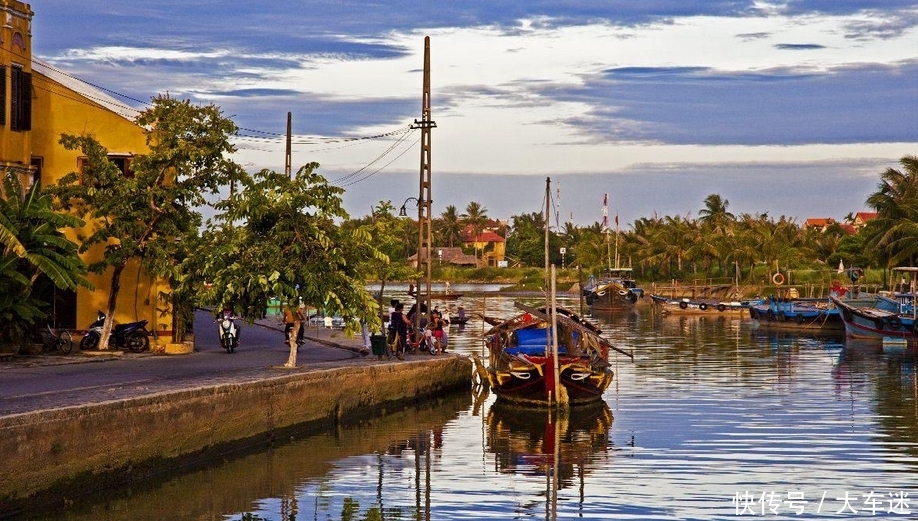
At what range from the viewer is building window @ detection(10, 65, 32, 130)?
31703 millimetres

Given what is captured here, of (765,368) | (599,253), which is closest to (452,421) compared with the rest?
(765,368)

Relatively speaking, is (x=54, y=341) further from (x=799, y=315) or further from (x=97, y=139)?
(x=799, y=315)

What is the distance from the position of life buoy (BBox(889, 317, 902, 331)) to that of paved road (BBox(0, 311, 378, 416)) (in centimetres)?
3155

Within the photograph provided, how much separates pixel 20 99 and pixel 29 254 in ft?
16.3

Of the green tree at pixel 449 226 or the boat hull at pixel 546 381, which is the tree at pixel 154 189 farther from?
the green tree at pixel 449 226

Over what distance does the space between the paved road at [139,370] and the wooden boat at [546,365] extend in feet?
12.4

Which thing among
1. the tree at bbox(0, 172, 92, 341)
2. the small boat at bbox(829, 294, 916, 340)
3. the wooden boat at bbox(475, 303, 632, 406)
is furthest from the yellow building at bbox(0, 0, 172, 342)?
the small boat at bbox(829, 294, 916, 340)

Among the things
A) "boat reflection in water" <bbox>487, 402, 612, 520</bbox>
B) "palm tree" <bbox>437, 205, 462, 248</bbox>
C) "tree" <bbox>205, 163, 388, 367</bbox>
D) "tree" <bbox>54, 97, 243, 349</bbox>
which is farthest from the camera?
"palm tree" <bbox>437, 205, 462, 248</bbox>

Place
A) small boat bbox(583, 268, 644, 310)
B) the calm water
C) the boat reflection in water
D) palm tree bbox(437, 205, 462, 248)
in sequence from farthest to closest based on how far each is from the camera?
palm tree bbox(437, 205, 462, 248)
small boat bbox(583, 268, 644, 310)
the boat reflection in water
the calm water

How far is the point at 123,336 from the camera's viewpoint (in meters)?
33.7

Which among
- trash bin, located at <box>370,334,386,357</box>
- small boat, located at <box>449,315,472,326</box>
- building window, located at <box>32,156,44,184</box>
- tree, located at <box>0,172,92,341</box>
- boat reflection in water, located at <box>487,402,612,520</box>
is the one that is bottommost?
boat reflection in water, located at <box>487,402,612,520</box>

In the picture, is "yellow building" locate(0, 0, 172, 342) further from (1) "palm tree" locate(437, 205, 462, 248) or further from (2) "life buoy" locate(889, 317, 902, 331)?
(1) "palm tree" locate(437, 205, 462, 248)

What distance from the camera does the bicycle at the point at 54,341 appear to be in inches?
1289

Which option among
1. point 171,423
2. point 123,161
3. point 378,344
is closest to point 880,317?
point 378,344
